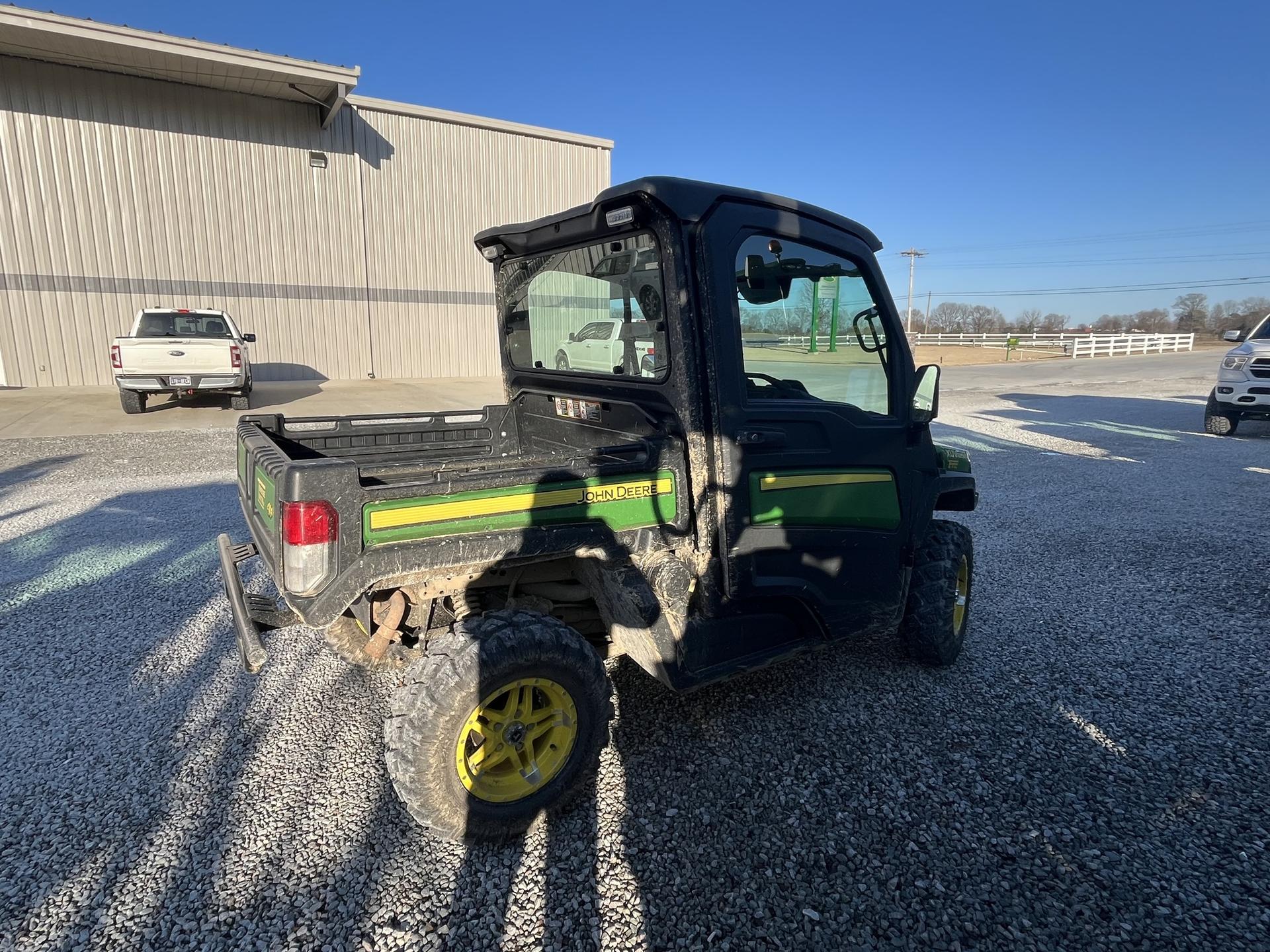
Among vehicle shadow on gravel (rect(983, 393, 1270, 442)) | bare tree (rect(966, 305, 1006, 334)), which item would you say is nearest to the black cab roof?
vehicle shadow on gravel (rect(983, 393, 1270, 442))

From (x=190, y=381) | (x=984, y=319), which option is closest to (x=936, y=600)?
(x=190, y=381)

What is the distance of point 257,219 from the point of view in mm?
16859

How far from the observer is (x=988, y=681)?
3568 mm

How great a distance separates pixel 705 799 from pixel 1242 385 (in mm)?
12682

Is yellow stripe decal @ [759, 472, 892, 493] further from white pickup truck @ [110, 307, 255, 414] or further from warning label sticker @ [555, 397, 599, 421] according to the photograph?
white pickup truck @ [110, 307, 255, 414]

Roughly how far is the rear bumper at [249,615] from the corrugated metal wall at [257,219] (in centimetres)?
1679

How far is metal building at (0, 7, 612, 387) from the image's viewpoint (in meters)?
14.8

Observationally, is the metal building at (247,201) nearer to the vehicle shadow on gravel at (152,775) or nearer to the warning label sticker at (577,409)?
the vehicle shadow on gravel at (152,775)

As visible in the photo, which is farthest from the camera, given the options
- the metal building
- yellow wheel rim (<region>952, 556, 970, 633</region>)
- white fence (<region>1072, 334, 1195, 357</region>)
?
white fence (<region>1072, 334, 1195, 357</region>)

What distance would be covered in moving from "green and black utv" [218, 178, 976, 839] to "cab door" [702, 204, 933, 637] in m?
0.01

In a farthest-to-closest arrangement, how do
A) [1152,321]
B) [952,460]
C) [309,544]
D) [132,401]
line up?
[1152,321] → [132,401] → [952,460] → [309,544]

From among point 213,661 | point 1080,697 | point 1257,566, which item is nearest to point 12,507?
point 213,661

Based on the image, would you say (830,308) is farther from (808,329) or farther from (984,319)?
(984,319)

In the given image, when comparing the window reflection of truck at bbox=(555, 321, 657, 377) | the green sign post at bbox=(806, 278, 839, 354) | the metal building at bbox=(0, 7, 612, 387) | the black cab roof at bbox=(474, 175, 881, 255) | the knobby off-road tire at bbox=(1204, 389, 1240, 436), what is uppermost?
the metal building at bbox=(0, 7, 612, 387)
